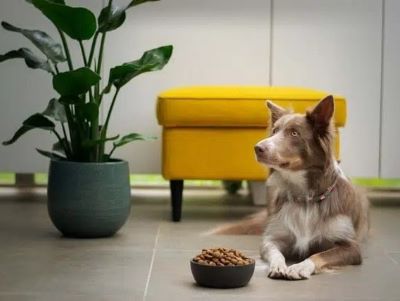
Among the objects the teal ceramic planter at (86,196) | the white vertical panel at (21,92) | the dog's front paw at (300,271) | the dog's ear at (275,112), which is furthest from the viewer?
the white vertical panel at (21,92)

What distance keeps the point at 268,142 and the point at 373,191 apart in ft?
7.90

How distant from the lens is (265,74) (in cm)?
439

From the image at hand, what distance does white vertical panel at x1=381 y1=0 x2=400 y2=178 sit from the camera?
4.34m

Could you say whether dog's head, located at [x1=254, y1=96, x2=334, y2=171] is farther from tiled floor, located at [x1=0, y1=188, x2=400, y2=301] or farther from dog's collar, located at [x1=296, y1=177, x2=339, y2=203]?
tiled floor, located at [x1=0, y1=188, x2=400, y2=301]

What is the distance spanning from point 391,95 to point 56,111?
79.1 inches

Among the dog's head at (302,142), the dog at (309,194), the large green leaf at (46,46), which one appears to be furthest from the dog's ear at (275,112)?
the large green leaf at (46,46)

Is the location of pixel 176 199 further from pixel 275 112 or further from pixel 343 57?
pixel 343 57

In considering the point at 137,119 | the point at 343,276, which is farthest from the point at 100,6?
the point at 343,276

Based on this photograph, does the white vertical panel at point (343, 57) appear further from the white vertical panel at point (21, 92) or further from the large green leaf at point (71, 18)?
the large green leaf at point (71, 18)

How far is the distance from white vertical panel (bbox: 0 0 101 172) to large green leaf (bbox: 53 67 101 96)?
1367 millimetres

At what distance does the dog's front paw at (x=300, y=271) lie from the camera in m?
2.51

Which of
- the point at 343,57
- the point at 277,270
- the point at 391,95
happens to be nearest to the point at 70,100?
the point at 277,270

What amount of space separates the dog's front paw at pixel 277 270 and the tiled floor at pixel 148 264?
0.03m

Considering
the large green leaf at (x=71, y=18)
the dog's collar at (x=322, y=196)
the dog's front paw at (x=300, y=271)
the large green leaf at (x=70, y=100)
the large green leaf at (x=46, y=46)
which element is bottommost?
the dog's front paw at (x=300, y=271)
